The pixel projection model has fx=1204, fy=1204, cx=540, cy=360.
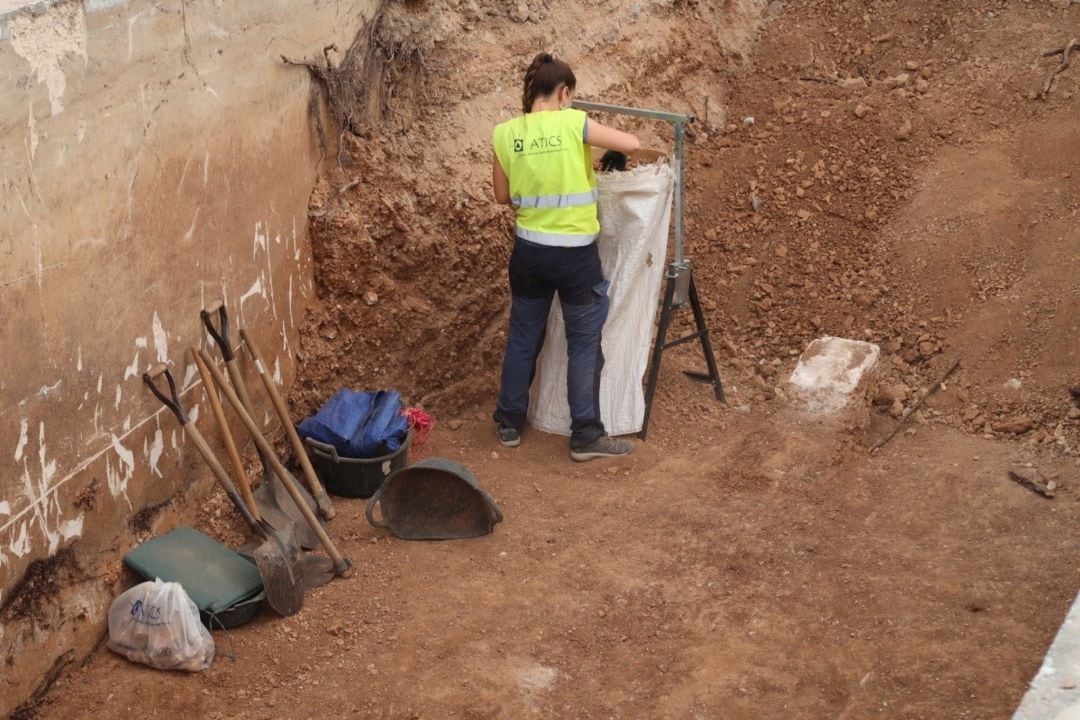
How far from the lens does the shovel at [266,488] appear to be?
520cm

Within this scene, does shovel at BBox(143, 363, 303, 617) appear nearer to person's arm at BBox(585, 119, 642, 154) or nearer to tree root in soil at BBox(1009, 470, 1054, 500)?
person's arm at BBox(585, 119, 642, 154)

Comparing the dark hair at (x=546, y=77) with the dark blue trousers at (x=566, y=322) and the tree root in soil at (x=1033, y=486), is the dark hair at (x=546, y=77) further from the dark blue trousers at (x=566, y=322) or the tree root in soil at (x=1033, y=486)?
the tree root in soil at (x=1033, y=486)

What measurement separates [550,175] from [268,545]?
2.15 metres

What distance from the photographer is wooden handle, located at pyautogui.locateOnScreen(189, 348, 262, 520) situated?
198 inches

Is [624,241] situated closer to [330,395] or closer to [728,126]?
[330,395]

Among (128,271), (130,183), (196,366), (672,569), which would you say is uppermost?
(130,183)

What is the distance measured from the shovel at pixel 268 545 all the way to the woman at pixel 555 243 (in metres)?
1.66

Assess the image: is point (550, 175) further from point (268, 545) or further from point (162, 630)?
point (162, 630)

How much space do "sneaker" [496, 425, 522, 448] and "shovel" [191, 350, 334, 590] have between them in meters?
1.41

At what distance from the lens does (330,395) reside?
615 cm

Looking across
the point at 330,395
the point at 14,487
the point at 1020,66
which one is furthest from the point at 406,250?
the point at 1020,66

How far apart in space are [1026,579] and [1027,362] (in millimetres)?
1903

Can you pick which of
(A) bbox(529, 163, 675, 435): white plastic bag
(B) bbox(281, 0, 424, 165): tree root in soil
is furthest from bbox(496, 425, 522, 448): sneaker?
(B) bbox(281, 0, 424, 165): tree root in soil

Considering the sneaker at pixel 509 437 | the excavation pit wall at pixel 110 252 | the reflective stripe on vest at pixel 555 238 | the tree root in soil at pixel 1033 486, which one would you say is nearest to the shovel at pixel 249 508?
the excavation pit wall at pixel 110 252
